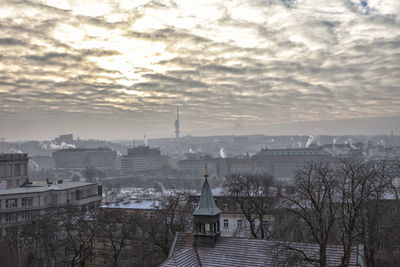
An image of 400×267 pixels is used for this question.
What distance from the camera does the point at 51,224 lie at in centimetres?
4466

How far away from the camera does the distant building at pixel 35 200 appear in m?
63.8

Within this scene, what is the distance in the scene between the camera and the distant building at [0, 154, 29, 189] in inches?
3177

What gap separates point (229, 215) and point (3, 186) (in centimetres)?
4991

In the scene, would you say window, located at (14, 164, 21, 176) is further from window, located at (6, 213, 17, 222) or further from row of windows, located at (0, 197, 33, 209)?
window, located at (6, 213, 17, 222)

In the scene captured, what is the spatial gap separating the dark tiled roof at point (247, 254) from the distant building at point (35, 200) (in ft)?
136

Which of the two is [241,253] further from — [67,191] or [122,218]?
[67,191]

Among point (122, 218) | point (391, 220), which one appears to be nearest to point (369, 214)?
point (391, 220)

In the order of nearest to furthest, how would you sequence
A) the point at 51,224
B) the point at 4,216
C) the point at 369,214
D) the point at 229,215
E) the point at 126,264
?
1. the point at 369,214
2. the point at 51,224
3. the point at 126,264
4. the point at 229,215
5. the point at 4,216

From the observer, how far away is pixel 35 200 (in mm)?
68375

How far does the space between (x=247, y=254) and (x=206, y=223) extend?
4359 millimetres

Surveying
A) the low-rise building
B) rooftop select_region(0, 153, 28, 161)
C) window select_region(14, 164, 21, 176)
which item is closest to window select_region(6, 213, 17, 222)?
rooftop select_region(0, 153, 28, 161)

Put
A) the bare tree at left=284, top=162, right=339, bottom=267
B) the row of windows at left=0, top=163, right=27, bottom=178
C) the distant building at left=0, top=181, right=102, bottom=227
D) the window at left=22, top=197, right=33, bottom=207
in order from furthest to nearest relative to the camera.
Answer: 1. the row of windows at left=0, top=163, right=27, bottom=178
2. the window at left=22, top=197, right=33, bottom=207
3. the distant building at left=0, top=181, right=102, bottom=227
4. the bare tree at left=284, top=162, right=339, bottom=267

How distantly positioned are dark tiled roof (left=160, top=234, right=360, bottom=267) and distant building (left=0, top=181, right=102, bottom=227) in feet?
136

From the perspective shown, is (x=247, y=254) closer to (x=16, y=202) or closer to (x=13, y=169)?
(x=16, y=202)
